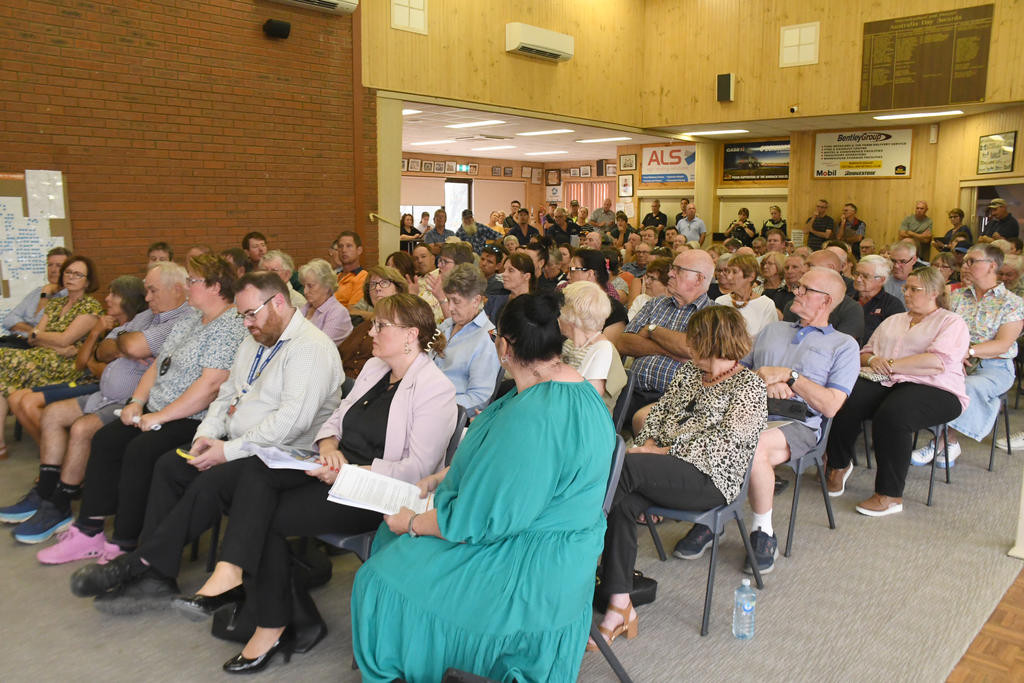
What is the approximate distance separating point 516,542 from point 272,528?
0.97 meters

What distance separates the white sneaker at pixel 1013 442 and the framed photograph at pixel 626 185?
36.9ft

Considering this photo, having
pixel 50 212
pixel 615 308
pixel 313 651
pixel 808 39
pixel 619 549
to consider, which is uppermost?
pixel 808 39

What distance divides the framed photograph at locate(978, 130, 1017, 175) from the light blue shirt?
9293mm

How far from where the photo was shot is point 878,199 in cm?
1229

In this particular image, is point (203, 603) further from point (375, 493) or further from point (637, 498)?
point (637, 498)

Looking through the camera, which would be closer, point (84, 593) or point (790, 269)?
point (84, 593)

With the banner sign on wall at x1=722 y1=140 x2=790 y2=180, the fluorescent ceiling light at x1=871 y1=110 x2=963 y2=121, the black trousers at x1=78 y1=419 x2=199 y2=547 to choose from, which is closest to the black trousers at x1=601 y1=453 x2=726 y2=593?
the black trousers at x1=78 y1=419 x2=199 y2=547

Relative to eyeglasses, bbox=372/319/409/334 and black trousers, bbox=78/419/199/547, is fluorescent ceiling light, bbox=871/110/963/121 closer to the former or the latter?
eyeglasses, bbox=372/319/409/334

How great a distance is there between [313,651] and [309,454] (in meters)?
0.73

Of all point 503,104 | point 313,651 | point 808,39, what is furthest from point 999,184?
point 313,651

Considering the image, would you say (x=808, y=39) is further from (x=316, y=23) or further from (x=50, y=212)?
(x=50, y=212)

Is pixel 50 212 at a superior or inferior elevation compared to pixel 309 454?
superior

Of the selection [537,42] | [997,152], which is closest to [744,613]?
[537,42]

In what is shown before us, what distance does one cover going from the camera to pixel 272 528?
8.15ft
